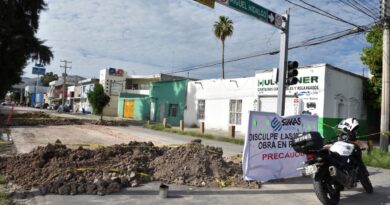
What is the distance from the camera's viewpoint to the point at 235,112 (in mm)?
32000

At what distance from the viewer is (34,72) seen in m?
95.3

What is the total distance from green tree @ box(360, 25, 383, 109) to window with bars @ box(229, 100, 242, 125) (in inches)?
348

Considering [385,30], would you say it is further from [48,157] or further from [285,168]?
[48,157]

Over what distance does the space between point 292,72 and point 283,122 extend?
365 cm

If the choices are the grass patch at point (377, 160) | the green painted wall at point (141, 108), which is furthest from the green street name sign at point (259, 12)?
the green painted wall at point (141, 108)

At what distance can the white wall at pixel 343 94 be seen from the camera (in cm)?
2442

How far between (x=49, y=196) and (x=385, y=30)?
16.1 metres

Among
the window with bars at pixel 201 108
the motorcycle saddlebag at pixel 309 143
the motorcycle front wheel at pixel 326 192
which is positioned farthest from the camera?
the window with bars at pixel 201 108

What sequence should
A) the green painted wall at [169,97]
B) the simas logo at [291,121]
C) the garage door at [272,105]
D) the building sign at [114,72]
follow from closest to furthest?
the simas logo at [291,121] → the garage door at [272,105] → the green painted wall at [169,97] → the building sign at [114,72]

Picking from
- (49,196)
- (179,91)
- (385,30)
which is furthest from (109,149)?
(179,91)

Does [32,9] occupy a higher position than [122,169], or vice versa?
[32,9]

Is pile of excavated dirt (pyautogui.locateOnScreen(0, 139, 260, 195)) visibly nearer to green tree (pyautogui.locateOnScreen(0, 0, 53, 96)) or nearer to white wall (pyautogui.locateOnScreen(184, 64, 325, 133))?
white wall (pyautogui.locateOnScreen(184, 64, 325, 133))

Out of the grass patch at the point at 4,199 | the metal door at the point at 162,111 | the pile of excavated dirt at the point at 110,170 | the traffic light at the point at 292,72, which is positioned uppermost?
the traffic light at the point at 292,72

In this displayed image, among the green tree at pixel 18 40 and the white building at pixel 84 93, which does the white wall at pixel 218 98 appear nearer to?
the green tree at pixel 18 40
